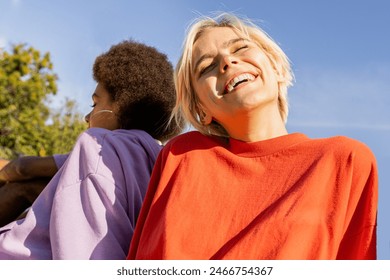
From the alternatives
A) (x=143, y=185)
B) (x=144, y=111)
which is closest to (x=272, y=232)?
(x=143, y=185)

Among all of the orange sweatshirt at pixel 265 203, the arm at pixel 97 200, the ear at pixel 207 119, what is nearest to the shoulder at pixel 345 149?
the orange sweatshirt at pixel 265 203

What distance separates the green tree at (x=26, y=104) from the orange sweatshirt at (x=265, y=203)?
11853mm

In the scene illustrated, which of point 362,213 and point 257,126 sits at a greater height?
point 257,126

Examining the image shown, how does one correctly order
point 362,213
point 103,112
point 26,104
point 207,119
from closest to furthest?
point 362,213 → point 207,119 → point 103,112 → point 26,104

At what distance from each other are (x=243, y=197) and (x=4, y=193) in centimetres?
152

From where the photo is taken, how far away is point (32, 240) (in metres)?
2.36

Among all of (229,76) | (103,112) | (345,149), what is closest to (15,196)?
(103,112)

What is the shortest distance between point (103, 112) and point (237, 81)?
3.03ft

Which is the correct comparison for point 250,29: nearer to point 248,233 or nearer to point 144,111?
point 144,111

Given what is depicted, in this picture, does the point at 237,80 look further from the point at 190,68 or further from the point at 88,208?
the point at 88,208

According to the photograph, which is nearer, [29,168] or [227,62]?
[227,62]

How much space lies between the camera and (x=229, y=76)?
2.21m

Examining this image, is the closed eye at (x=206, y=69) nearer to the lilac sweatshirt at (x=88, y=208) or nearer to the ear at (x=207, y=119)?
the ear at (x=207, y=119)
